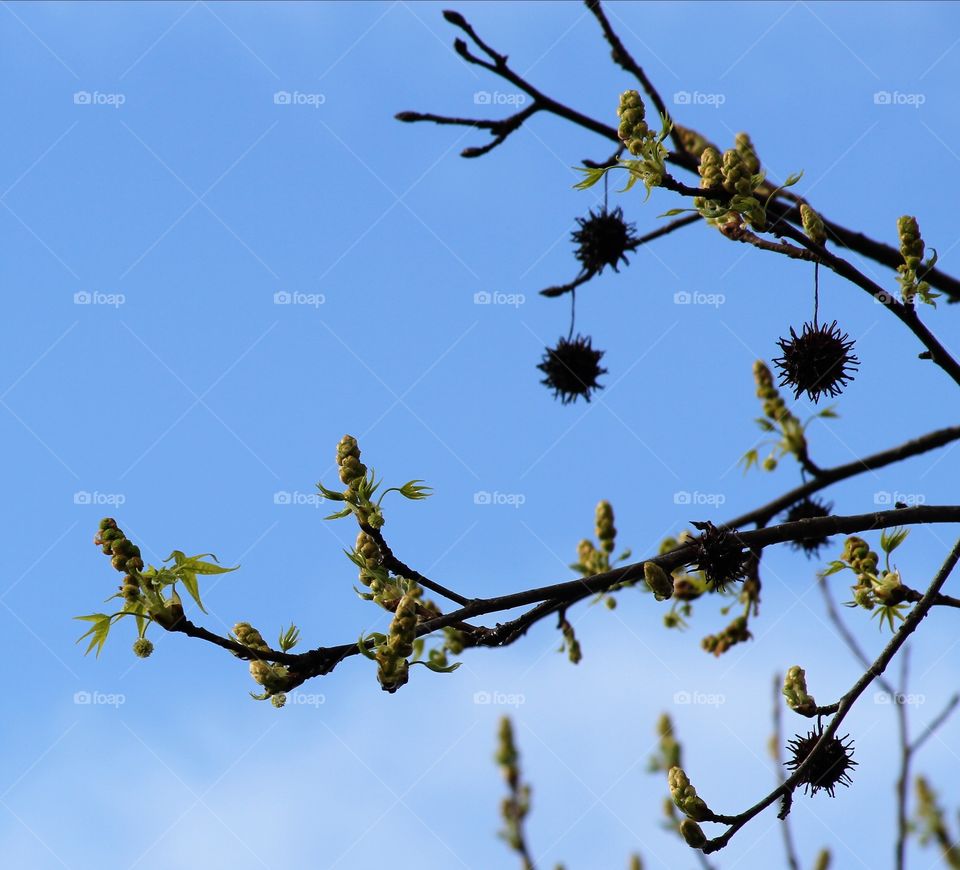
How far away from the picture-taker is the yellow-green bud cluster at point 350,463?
10.8ft

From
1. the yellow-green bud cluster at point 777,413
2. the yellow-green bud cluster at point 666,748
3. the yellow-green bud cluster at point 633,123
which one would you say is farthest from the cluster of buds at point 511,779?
the yellow-green bud cluster at point 633,123

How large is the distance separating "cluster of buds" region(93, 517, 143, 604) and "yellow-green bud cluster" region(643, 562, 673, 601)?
1.37m

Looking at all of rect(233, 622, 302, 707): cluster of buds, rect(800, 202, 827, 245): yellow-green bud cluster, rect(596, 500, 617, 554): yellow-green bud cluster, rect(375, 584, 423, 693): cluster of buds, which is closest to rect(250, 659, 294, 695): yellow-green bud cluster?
rect(233, 622, 302, 707): cluster of buds

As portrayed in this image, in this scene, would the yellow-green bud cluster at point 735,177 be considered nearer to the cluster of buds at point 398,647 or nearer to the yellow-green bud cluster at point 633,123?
the yellow-green bud cluster at point 633,123

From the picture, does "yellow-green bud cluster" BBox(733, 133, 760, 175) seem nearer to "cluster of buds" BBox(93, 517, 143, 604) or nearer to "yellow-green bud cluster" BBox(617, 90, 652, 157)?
"yellow-green bud cluster" BBox(617, 90, 652, 157)

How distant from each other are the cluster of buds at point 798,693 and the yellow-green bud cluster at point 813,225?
1.29 meters

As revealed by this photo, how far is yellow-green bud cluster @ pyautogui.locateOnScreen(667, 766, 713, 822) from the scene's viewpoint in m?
3.27

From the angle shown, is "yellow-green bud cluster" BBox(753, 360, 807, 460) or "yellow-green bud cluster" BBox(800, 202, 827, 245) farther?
"yellow-green bud cluster" BBox(753, 360, 807, 460)

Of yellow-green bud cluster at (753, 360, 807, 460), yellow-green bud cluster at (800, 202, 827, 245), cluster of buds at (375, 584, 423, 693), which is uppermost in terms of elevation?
yellow-green bud cluster at (753, 360, 807, 460)

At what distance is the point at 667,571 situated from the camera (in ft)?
10.8

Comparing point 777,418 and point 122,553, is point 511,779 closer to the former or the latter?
point 777,418

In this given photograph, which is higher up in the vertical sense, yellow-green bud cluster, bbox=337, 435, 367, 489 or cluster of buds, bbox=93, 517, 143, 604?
yellow-green bud cluster, bbox=337, 435, 367, 489

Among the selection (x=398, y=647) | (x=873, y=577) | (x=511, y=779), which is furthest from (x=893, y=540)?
(x=511, y=779)

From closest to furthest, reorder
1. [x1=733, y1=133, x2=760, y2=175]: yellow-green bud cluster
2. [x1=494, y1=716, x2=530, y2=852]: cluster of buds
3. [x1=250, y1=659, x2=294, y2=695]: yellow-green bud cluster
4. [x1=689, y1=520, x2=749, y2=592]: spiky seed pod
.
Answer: [x1=250, y1=659, x2=294, y2=695]: yellow-green bud cluster, [x1=689, y1=520, x2=749, y2=592]: spiky seed pod, [x1=733, y1=133, x2=760, y2=175]: yellow-green bud cluster, [x1=494, y1=716, x2=530, y2=852]: cluster of buds
